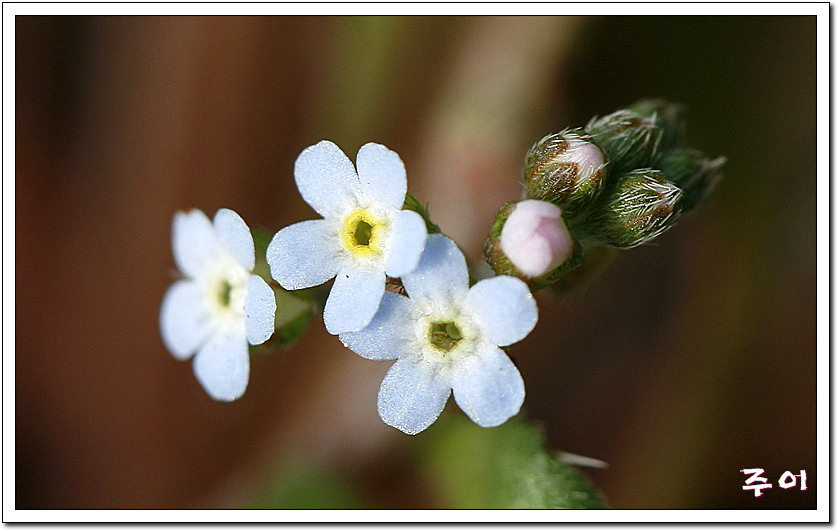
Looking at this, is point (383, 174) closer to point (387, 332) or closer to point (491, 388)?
point (387, 332)

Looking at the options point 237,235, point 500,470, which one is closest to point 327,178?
point 237,235

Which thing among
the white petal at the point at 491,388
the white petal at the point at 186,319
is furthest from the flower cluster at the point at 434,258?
the white petal at the point at 186,319

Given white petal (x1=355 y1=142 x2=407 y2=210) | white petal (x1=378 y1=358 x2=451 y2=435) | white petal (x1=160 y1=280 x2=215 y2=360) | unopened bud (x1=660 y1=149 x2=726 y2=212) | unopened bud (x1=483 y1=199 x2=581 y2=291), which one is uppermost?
white petal (x1=355 y1=142 x2=407 y2=210)


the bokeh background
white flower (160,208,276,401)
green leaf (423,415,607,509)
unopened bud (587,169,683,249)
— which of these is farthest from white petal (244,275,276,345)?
the bokeh background

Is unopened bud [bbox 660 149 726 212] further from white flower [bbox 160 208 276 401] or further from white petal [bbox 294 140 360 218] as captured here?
white flower [bbox 160 208 276 401]
